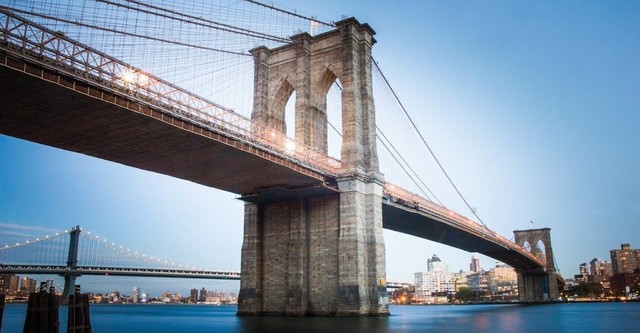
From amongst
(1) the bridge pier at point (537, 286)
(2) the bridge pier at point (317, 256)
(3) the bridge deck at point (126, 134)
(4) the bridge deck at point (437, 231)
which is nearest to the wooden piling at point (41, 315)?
(3) the bridge deck at point (126, 134)

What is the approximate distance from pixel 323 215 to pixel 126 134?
58.3 feet

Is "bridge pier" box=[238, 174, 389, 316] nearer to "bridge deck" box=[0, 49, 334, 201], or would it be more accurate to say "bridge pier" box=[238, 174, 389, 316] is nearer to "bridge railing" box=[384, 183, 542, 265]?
"bridge deck" box=[0, 49, 334, 201]

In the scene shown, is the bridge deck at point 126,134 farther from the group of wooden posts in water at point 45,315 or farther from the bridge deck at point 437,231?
the bridge deck at point 437,231

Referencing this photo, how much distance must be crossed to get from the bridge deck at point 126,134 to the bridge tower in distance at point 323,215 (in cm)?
274

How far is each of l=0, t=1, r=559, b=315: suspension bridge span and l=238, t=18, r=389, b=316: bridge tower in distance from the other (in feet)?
0.29

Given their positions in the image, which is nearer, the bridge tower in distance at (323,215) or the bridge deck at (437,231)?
the bridge tower in distance at (323,215)

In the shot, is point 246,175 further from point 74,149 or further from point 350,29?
point 350,29

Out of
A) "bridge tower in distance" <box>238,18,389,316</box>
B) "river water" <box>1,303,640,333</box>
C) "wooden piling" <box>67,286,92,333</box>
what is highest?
"bridge tower in distance" <box>238,18,389,316</box>

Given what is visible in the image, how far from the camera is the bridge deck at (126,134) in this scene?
24312 millimetres

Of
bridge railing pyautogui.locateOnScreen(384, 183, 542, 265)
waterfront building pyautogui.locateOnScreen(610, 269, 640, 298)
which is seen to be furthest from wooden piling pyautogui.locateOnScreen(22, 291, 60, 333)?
waterfront building pyautogui.locateOnScreen(610, 269, 640, 298)

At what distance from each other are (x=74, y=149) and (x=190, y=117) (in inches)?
323

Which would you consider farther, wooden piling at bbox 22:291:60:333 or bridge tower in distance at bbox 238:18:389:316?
bridge tower in distance at bbox 238:18:389:316

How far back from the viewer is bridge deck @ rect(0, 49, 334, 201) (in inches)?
957

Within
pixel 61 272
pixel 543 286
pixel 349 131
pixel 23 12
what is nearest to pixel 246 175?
pixel 349 131
